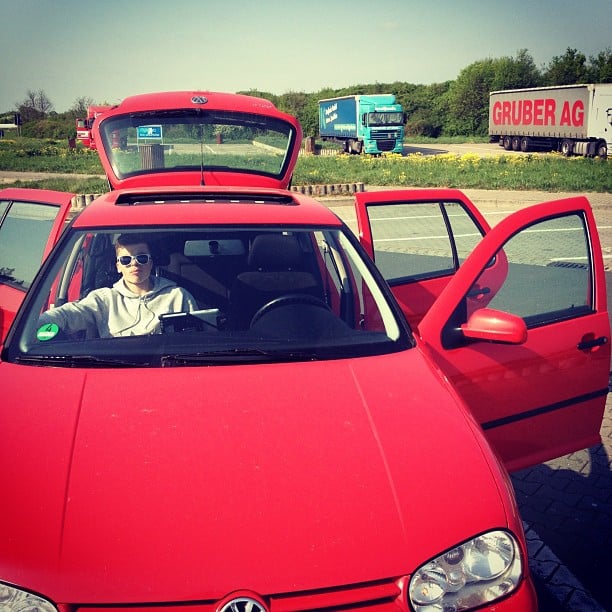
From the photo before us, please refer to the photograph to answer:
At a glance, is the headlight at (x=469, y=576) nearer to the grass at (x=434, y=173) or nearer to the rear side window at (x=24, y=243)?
the rear side window at (x=24, y=243)

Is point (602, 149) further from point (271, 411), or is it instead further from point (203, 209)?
point (271, 411)

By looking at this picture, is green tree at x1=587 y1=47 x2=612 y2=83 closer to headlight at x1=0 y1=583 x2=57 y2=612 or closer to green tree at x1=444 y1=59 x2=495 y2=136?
green tree at x1=444 y1=59 x2=495 y2=136

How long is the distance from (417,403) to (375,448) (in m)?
0.35

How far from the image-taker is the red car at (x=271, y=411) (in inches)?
81.1

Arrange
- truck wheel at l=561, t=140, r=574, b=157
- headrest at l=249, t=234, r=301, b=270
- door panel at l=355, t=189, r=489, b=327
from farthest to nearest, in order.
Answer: truck wheel at l=561, t=140, r=574, b=157, door panel at l=355, t=189, r=489, b=327, headrest at l=249, t=234, r=301, b=270

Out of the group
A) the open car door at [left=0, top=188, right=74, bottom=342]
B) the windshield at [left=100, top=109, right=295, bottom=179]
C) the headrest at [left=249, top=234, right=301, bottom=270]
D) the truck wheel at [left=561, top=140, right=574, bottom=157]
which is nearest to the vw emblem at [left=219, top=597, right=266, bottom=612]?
the headrest at [left=249, top=234, right=301, bottom=270]

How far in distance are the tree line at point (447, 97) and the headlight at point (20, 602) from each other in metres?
70.7

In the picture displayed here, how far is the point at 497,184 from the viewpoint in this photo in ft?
72.5

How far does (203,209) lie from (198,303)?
484 mm

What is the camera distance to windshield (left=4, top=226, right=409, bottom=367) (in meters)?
3.03

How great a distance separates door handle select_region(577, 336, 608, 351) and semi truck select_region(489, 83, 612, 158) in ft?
128

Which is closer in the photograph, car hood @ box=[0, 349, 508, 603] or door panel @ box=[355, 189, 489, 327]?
car hood @ box=[0, 349, 508, 603]

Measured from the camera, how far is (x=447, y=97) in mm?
75500

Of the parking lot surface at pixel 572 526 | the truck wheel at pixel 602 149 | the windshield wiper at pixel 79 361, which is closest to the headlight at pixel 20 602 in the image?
the windshield wiper at pixel 79 361
